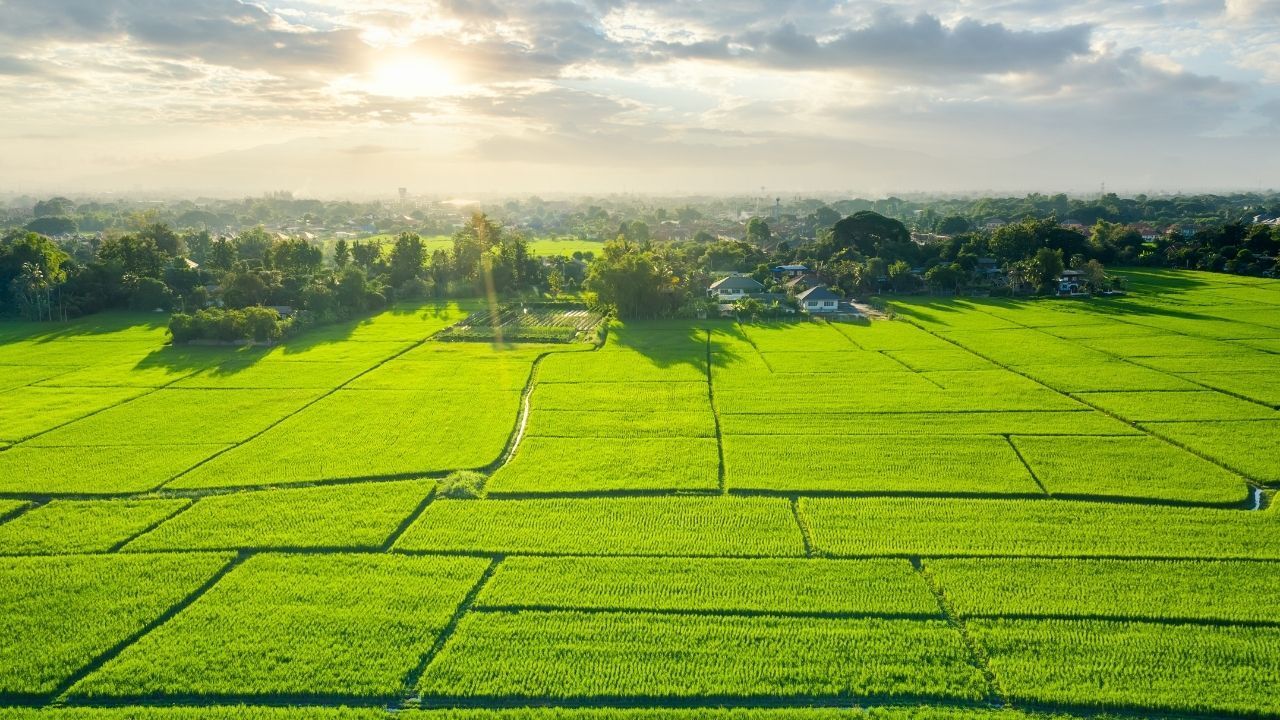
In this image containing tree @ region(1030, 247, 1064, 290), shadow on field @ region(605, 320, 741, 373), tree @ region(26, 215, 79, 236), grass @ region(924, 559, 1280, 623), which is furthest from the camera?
tree @ region(26, 215, 79, 236)

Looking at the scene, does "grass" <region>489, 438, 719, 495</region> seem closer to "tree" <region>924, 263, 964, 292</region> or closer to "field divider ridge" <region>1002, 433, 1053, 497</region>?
"field divider ridge" <region>1002, 433, 1053, 497</region>

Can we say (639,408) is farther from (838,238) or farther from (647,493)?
(838,238)

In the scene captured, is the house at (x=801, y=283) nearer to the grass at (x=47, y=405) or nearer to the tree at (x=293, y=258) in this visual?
the tree at (x=293, y=258)

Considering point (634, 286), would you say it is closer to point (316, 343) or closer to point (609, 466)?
point (316, 343)

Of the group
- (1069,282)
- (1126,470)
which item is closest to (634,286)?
(1126,470)

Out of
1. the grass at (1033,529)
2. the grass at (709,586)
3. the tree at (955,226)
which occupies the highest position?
the tree at (955,226)

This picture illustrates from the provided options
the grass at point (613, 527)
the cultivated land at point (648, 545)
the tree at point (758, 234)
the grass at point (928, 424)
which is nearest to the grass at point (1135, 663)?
the cultivated land at point (648, 545)

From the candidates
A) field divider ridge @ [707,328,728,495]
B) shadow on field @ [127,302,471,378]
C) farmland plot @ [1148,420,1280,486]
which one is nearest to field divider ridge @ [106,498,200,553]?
field divider ridge @ [707,328,728,495]
